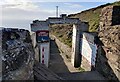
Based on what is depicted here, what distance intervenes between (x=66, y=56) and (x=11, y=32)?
16122 mm

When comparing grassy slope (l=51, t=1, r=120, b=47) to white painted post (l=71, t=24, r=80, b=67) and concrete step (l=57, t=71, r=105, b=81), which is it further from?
concrete step (l=57, t=71, r=105, b=81)

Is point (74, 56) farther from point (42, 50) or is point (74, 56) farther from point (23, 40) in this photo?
point (23, 40)

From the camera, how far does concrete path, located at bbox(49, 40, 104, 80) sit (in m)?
12.7

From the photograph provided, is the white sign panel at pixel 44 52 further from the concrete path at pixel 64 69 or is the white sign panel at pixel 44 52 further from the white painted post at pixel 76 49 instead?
the white painted post at pixel 76 49

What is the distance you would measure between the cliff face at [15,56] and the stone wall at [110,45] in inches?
256

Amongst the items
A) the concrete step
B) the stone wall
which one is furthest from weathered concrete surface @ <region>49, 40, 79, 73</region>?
the stone wall

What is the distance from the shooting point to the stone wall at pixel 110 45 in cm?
1101

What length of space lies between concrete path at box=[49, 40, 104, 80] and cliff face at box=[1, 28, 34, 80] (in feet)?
23.5

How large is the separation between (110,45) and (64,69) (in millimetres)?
5703

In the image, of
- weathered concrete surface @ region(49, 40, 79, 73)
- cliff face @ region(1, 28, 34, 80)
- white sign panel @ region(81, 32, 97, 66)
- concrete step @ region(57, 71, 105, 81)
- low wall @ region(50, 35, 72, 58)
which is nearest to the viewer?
cliff face @ region(1, 28, 34, 80)

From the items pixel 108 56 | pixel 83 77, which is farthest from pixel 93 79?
pixel 108 56

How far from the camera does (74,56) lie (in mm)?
17594

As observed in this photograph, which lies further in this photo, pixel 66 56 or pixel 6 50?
pixel 66 56

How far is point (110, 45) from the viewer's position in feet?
38.4
